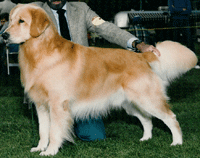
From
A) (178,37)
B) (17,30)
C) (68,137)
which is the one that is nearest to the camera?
(17,30)

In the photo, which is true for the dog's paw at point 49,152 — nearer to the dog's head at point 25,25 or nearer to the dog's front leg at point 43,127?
the dog's front leg at point 43,127

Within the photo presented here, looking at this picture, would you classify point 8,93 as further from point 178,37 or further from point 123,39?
point 178,37

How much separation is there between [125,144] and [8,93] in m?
3.63

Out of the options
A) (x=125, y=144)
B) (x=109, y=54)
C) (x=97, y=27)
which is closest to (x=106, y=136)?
(x=125, y=144)

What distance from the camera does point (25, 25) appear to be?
259cm

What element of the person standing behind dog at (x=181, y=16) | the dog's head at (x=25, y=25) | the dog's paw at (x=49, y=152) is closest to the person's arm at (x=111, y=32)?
the dog's head at (x=25, y=25)

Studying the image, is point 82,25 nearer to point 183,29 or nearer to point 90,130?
point 90,130

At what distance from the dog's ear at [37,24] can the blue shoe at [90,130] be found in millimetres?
1357

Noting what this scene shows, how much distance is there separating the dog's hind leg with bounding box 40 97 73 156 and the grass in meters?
0.11

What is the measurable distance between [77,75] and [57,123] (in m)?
0.52

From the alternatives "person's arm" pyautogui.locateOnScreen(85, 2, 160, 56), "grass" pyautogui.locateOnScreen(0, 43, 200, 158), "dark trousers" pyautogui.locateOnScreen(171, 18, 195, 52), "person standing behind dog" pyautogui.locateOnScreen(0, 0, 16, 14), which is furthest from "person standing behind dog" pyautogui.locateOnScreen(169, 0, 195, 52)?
"person's arm" pyautogui.locateOnScreen(85, 2, 160, 56)

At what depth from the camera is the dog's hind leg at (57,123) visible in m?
2.66

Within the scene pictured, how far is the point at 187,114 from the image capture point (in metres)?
4.08

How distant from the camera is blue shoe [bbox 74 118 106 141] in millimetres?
3379
